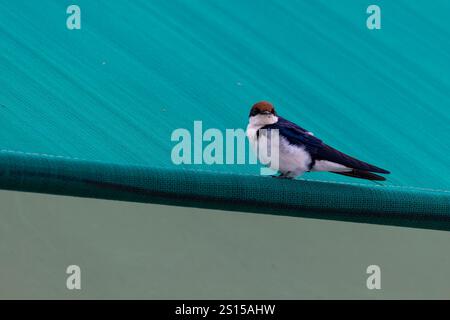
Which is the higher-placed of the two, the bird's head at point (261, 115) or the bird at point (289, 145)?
the bird's head at point (261, 115)

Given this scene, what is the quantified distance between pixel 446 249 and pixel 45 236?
1165 millimetres

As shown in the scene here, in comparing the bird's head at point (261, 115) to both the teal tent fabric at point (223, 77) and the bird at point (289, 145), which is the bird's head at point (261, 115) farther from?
the teal tent fabric at point (223, 77)

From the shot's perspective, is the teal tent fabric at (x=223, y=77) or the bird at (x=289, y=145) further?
the teal tent fabric at (x=223, y=77)

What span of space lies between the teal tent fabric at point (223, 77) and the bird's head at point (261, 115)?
0.69ft

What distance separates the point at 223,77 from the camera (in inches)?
122

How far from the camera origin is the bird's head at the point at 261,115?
2.81 meters

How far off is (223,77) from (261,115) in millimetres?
322

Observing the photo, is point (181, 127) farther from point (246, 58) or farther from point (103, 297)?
point (103, 297)

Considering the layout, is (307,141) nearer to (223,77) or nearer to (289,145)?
(289,145)

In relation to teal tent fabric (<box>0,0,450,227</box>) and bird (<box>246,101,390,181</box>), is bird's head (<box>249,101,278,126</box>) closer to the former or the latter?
bird (<box>246,101,390,181</box>)

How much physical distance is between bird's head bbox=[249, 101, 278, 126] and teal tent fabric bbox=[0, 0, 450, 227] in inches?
8.3

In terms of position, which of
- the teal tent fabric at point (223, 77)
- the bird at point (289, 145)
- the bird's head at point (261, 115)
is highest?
the teal tent fabric at point (223, 77)

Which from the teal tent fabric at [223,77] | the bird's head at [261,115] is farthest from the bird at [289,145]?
the teal tent fabric at [223,77]

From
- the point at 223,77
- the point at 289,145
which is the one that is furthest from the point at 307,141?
the point at 223,77
